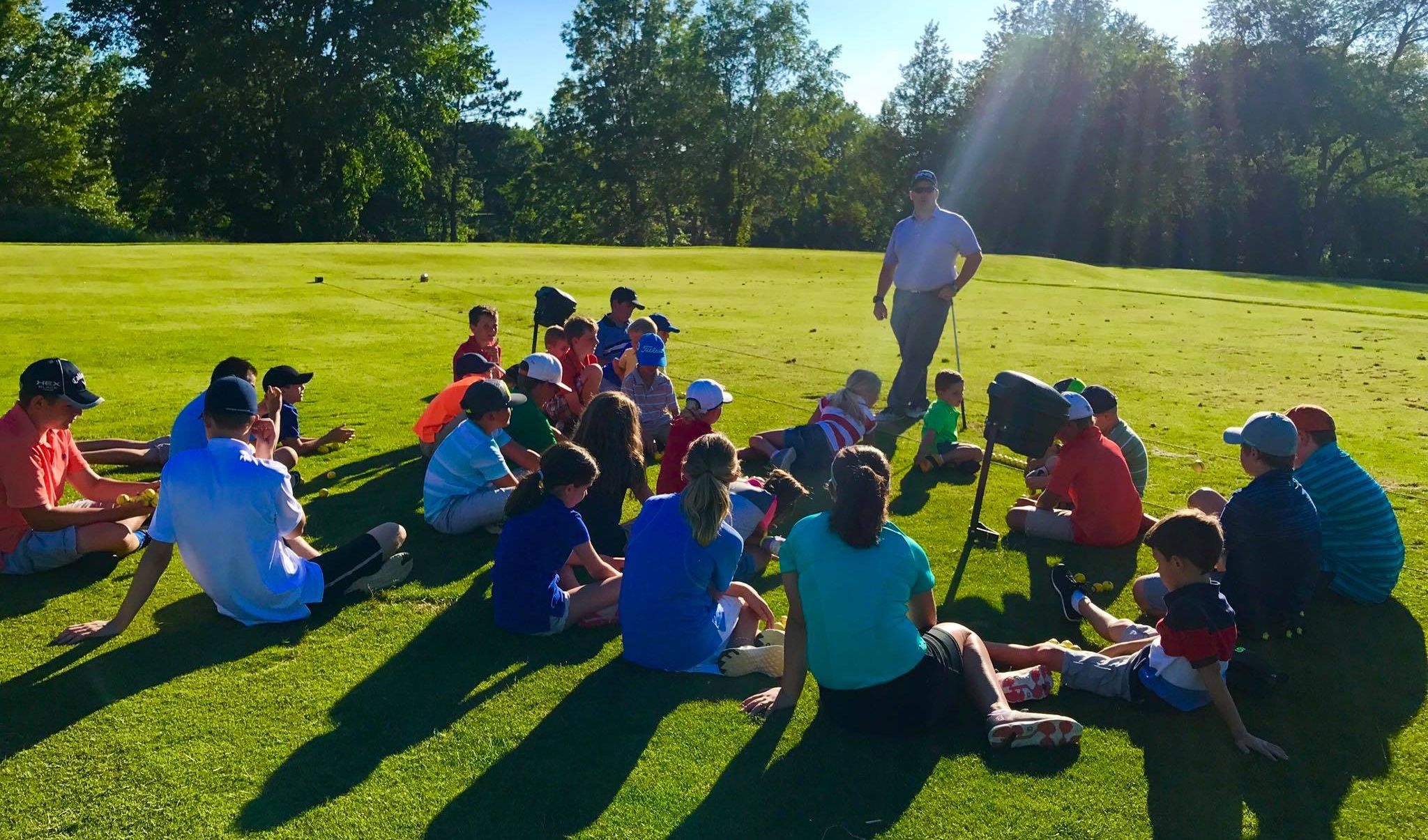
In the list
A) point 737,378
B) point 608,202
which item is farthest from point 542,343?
point 608,202

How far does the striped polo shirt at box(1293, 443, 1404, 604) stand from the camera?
21.6 feet

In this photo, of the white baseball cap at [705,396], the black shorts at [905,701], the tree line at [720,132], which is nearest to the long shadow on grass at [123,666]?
the white baseball cap at [705,396]

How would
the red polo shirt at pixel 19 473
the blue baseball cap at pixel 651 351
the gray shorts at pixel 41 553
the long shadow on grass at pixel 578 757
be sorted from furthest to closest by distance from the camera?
the blue baseball cap at pixel 651 351, the gray shorts at pixel 41 553, the red polo shirt at pixel 19 473, the long shadow on grass at pixel 578 757

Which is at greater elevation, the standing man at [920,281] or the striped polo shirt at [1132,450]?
the standing man at [920,281]

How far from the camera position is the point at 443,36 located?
56.5m

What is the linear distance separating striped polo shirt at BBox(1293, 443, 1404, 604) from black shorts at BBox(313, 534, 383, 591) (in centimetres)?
619

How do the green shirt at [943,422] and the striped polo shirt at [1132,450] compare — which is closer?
the striped polo shirt at [1132,450]

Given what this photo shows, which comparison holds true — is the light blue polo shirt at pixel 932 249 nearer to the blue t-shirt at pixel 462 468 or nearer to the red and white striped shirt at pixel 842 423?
the red and white striped shirt at pixel 842 423

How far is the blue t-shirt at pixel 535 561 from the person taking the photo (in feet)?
19.3

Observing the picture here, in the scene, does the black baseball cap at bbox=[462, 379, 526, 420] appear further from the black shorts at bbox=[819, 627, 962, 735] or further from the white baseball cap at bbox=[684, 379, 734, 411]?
the black shorts at bbox=[819, 627, 962, 735]

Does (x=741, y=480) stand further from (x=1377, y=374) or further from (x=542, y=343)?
(x=1377, y=374)

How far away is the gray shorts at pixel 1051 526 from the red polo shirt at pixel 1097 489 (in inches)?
2.8

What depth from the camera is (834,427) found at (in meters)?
8.94

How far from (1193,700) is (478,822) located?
3632 mm
